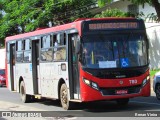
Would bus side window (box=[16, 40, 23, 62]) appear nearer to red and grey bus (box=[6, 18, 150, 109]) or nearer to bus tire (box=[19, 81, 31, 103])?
bus tire (box=[19, 81, 31, 103])

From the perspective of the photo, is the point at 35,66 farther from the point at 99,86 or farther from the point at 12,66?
the point at 99,86

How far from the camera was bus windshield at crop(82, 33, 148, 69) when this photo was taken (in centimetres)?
1352

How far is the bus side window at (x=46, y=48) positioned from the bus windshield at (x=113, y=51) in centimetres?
284

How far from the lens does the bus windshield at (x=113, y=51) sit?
1352 centimetres

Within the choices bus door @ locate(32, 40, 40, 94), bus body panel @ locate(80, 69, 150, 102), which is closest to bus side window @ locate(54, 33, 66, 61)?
bus body panel @ locate(80, 69, 150, 102)

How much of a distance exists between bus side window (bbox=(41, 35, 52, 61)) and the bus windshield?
112 inches

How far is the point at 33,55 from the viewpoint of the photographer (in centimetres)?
1808

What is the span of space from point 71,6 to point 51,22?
246 centimetres

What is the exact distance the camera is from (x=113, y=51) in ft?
44.8

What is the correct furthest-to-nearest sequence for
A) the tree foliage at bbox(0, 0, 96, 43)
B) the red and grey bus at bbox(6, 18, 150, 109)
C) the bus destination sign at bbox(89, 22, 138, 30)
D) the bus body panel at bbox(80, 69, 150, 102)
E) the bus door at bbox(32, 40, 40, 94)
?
the tree foliage at bbox(0, 0, 96, 43), the bus door at bbox(32, 40, 40, 94), the bus destination sign at bbox(89, 22, 138, 30), the red and grey bus at bbox(6, 18, 150, 109), the bus body panel at bbox(80, 69, 150, 102)

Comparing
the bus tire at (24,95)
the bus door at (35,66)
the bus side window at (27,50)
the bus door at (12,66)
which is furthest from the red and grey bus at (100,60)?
the bus door at (12,66)

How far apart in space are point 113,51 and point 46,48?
12.0 feet

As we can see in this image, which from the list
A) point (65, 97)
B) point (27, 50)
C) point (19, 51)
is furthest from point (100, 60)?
point (19, 51)

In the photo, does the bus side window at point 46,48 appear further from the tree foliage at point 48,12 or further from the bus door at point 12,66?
the tree foliage at point 48,12
